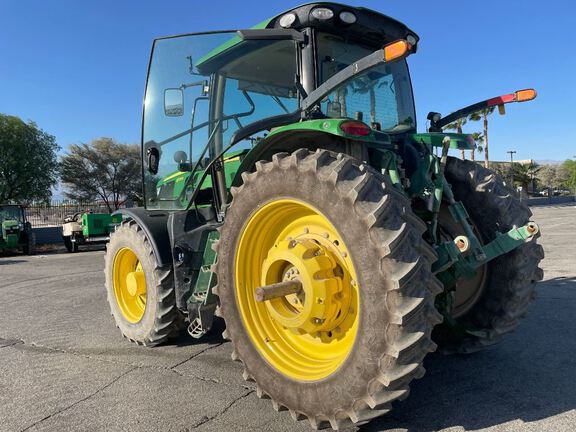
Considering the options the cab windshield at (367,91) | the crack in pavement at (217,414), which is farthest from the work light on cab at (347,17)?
the crack in pavement at (217,414)

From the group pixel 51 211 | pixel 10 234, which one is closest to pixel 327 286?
pixel 10 234

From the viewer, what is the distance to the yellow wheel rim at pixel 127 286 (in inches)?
182

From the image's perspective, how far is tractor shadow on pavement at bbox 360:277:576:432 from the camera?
2.60 metres

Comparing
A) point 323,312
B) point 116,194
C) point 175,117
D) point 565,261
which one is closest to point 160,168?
point 175,117

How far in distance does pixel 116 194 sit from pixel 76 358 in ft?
128

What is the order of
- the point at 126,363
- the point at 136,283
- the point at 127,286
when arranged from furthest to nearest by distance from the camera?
the point at 127,286, the point at 136,283, the point at 126,363

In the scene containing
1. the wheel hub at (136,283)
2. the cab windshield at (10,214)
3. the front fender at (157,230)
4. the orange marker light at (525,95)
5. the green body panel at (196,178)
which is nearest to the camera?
the orange marker light at (525,95)

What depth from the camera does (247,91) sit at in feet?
12.9

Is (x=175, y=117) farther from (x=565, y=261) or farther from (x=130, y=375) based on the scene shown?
(x=565, y=261)

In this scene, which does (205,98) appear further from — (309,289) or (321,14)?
(309,289)

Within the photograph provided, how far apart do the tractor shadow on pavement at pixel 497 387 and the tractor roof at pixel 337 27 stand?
2.62m

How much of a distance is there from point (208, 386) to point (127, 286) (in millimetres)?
1790

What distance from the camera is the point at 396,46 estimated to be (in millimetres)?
2336

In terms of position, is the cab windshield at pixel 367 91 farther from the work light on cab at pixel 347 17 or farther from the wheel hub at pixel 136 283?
the wheel hub at pixel 136 283
